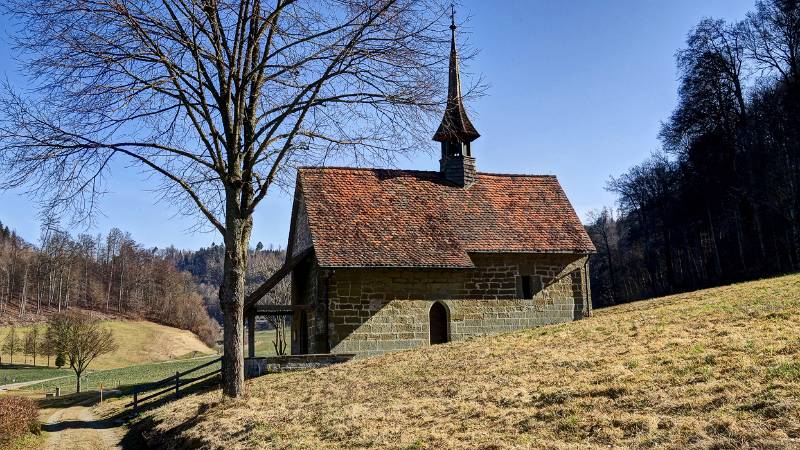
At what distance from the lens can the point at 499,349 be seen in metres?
16.0

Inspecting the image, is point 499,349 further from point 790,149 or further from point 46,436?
point 790,149

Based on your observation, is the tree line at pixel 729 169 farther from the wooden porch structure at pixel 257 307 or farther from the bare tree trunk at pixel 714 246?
the wooden porch structure at pixel 257 307

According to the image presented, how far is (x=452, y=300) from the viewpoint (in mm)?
21094

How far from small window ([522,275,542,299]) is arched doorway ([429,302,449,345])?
3239 millimetres

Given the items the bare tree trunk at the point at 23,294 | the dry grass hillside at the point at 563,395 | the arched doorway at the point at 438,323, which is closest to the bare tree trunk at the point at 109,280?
the bare tree trunk at the point at 23,294

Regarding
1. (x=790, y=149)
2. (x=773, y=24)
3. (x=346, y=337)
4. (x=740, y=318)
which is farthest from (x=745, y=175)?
(x=346, y=337)

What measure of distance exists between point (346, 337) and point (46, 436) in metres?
8.88

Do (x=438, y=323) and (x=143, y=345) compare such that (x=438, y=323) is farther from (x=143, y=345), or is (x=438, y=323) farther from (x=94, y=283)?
(x=94, y=283)

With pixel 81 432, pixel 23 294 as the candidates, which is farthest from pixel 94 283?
pixel 81 432

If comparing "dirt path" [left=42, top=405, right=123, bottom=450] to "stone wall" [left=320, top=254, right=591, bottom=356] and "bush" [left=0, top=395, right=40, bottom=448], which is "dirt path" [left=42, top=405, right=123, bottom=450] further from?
"stone wall" [left=320, top=254, right=591, bottom=356]

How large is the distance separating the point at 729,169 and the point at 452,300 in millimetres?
26129

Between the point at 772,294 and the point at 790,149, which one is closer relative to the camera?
the point at 772,294

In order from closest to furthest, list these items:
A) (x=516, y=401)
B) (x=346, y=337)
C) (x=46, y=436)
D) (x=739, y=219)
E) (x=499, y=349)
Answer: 1. (x=516, y=401)
2. (x=499, y=349)
3. (x=46, y=436)
4. (x=346, y=337)
5. (x=739, y=219)

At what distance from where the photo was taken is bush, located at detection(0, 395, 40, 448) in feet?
48.3
